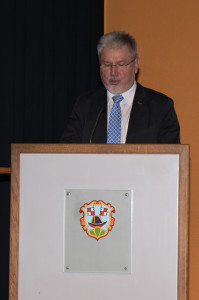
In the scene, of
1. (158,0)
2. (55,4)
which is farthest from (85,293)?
(158,0)

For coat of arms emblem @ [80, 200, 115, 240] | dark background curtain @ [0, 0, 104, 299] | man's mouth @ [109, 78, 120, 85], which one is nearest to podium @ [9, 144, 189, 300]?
coat of arms emblem @ [80, 200, 115, 240]

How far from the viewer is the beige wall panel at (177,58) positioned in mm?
3455

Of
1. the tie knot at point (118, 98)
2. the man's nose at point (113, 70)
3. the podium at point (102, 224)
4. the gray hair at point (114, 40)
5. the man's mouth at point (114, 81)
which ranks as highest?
the gray hair at point (114, 40)

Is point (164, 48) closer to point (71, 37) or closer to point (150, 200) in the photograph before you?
point (71, 37)

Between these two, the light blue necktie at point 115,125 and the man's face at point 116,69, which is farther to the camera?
the man's face at point 116,69

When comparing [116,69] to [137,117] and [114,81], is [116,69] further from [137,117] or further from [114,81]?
[137,117]

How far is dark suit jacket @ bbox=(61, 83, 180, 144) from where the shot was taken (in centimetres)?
217

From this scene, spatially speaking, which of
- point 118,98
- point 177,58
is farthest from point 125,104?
point 177,58

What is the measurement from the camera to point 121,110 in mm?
2328

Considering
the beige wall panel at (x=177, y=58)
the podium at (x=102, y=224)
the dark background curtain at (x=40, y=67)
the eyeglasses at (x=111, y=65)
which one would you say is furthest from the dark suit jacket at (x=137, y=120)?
the beige wall panel at (x=177, y=58)

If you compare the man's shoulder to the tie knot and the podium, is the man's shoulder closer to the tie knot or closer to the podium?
the tie knot

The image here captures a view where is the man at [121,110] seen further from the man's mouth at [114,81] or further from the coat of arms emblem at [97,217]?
the coat of arms emblem at [97,217]

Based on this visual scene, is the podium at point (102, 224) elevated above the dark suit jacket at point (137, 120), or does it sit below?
below

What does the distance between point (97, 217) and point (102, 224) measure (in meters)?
0.03
